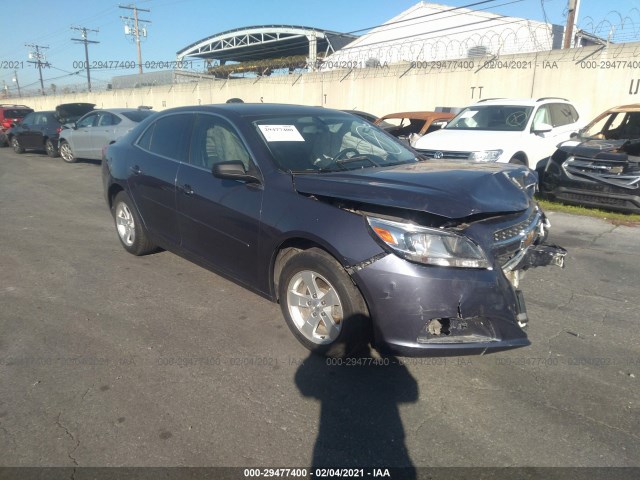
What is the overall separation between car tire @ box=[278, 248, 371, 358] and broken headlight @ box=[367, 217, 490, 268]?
391 mm

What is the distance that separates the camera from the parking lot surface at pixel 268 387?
→ 2422 millimetres

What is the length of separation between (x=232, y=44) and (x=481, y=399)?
4449 centimetres

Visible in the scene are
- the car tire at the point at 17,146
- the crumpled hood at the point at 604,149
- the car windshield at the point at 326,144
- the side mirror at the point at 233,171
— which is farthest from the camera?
the car tire at the point at 17,146

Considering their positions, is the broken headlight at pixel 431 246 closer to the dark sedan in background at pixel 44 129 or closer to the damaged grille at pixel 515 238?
the damaged grille at pixel 515 238

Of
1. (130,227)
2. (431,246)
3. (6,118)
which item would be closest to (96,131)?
(130,227)

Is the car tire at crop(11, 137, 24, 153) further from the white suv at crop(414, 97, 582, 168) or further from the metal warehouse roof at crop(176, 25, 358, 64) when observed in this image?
the metal warehouse roof at crop(176, 25, 358, 64)

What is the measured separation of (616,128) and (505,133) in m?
2.49

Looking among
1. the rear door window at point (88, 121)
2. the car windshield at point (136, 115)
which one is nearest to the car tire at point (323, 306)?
the car windshield at point (136, 115)

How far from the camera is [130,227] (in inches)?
210

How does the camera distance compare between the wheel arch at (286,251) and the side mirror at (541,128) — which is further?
the side mirror at (541,128)

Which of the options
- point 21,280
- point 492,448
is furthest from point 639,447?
point 21,280

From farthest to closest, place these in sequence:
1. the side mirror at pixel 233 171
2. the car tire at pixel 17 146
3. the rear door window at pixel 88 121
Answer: the car tire at pixel 17 146
the rear door window at pixel 88 121
the side mirror at pixel 233 171

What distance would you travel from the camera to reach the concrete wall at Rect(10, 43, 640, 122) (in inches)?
505

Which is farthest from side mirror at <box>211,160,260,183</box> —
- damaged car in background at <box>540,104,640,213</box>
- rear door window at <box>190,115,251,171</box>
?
damaged car in background at <box>540,104,640,213</box>
